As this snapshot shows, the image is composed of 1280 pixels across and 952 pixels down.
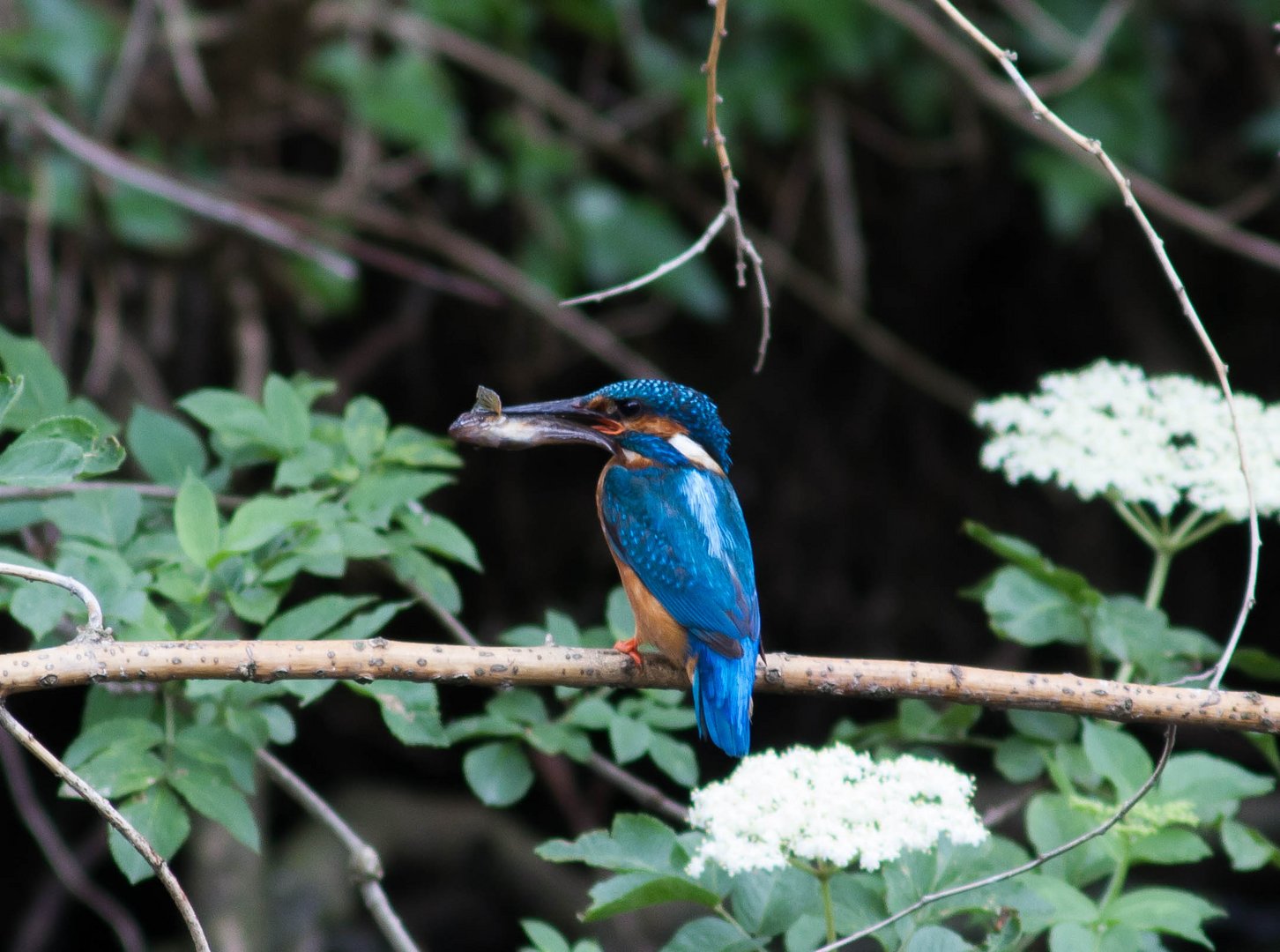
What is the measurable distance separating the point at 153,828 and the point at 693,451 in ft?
3.57

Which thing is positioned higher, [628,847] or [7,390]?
[7,390]

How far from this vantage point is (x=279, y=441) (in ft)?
6.55

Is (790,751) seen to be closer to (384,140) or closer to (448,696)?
(384,140)

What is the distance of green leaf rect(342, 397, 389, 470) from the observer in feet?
6.69

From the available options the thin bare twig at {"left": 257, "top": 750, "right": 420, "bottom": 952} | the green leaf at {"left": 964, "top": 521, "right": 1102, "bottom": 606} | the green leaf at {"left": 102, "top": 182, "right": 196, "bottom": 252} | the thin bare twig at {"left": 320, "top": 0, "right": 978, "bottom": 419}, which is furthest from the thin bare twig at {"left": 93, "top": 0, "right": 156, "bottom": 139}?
the green leaf at {"left": 964, "top": 521, "right": 1102, "bottom": 606}

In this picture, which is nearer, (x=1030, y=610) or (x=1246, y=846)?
(x=1246, y=846)

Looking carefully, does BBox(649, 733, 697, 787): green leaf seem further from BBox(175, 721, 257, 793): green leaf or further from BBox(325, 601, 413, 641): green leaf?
BBox(175, 721, 257, 793): green leaf

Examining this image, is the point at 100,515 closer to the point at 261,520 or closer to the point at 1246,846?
the point at 261,520

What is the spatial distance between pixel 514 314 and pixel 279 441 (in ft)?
6.22

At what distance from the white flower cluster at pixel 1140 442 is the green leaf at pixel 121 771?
1.24 m

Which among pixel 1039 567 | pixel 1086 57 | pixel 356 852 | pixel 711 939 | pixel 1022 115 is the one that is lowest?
pixel 356 852

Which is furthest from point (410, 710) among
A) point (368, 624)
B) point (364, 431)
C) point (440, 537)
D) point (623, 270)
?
point (623, 270)

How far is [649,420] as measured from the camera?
238cm

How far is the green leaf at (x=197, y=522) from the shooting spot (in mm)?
1745
